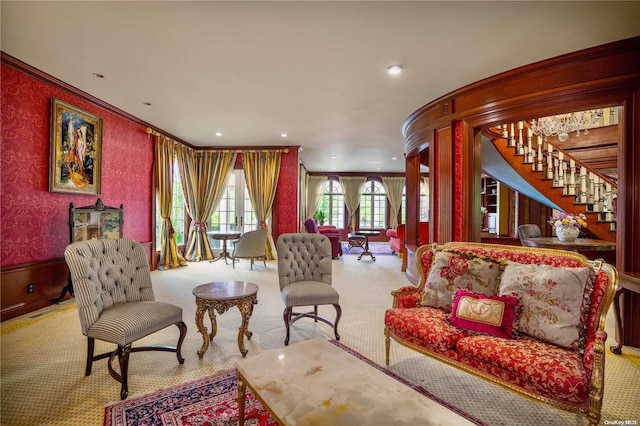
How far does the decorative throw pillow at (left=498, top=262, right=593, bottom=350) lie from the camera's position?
1.88m

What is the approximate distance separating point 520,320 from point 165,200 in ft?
20.5

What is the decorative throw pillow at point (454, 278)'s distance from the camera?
235 centimetres

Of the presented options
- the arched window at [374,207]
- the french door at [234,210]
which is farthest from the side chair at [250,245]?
the arched window at [374,207]

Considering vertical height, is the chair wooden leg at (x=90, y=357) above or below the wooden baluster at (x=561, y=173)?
below

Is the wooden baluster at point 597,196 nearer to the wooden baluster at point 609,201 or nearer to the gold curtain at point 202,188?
the wooden baluster at point 609,201

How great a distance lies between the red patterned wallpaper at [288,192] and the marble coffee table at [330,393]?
5729 millimetres

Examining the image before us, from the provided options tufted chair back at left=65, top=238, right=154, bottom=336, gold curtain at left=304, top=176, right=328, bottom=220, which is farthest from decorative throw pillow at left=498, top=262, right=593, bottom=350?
gold curtain at left=304, top=176, right=328, bottom=220

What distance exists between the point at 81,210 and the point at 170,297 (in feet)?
5.64

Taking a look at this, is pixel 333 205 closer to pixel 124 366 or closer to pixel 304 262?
pixel 304 262

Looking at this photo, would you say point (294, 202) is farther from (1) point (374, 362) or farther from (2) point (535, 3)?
(2) point (535, 3)

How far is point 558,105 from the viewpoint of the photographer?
3291 mm

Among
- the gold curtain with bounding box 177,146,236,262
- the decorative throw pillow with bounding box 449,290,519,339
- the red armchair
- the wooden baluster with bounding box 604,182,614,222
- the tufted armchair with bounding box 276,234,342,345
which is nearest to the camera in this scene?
the decorative throw pillow with bounding box 449,290,519,339

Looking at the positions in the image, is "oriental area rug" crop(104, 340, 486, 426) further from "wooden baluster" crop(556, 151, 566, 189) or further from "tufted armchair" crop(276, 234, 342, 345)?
"wooden baluster" crop(556, 151, 566, 189)

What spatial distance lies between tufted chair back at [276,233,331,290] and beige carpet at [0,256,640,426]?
1.79 feet
